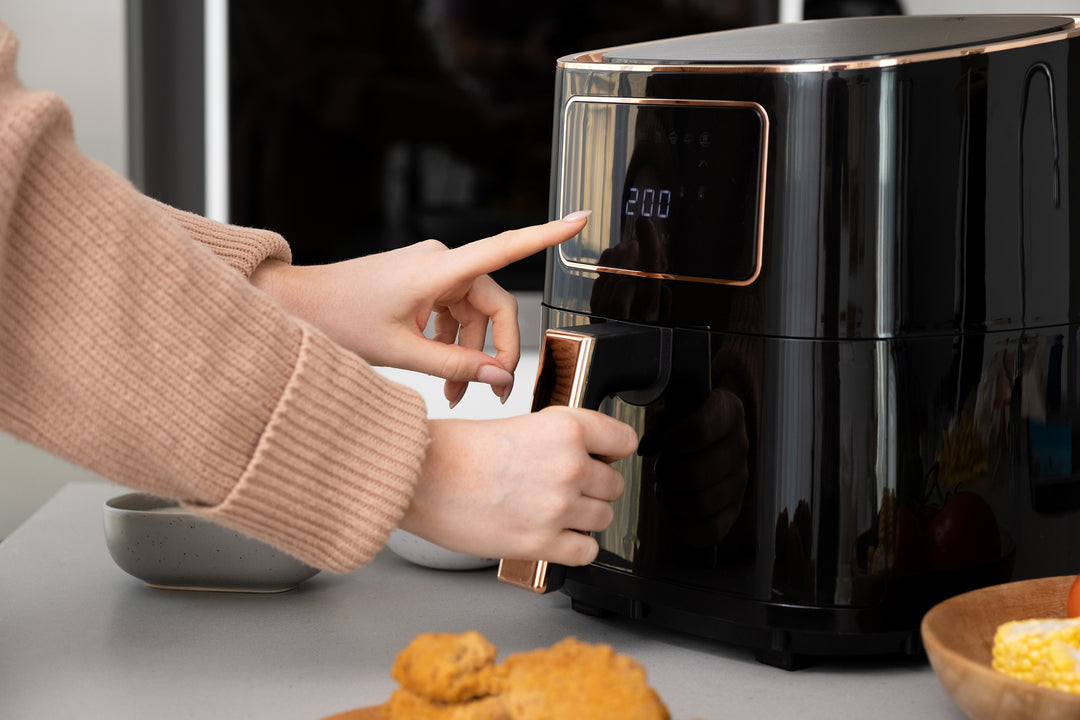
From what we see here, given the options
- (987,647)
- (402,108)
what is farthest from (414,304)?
(402,108)

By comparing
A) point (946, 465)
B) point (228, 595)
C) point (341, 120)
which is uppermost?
point (341, 120)

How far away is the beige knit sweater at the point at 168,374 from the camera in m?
0.52

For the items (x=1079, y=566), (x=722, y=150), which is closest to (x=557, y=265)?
(x=722, y=150)

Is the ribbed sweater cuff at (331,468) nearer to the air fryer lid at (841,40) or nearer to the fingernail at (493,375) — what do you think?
the fingernail at (493,375)

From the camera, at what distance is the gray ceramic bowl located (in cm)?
75

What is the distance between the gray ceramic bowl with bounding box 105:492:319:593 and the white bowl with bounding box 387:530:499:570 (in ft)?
0.28

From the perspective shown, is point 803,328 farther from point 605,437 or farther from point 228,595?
point 228,595

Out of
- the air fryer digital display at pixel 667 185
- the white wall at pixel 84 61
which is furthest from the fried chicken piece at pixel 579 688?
the white wall at pixel 84 61

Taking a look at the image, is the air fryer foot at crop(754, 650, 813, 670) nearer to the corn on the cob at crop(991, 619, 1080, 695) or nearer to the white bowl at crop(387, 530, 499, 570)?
the corn on the cob at crop(991, 619, 1080, 695)

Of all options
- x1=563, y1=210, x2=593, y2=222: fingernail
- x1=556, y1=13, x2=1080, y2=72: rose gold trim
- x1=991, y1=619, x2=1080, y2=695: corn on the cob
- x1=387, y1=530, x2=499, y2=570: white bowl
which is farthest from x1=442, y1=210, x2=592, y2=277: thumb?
x1=991, y1=619, x2=1080, y2=695: corn on the cob

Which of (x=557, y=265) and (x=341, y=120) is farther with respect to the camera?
(x=341, y=120)

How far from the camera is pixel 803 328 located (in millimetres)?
604

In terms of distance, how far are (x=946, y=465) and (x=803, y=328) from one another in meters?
0.12

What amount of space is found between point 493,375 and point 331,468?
19 centimetres
